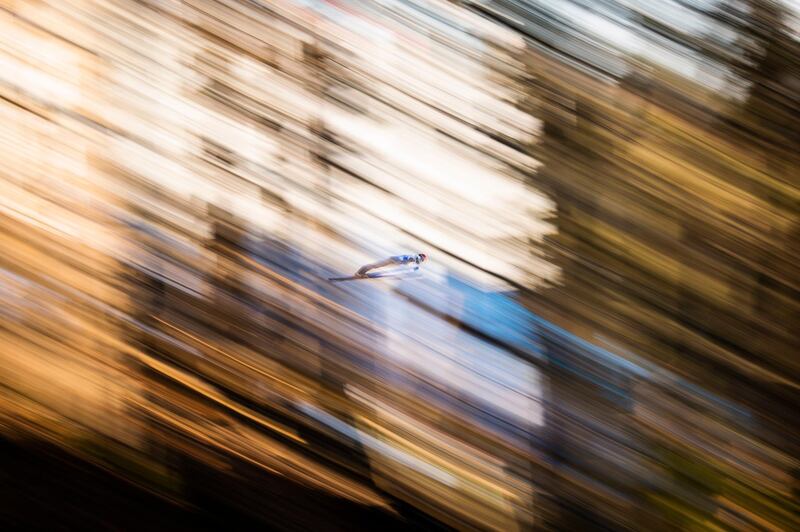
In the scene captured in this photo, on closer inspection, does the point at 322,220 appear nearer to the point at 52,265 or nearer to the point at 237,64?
the point at 237,64

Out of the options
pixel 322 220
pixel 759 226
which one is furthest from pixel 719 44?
pixel 322 220

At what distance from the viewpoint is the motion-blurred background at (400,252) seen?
6.14 ft

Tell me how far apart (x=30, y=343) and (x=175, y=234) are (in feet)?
1.15

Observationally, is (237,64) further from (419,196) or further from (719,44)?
(719,44)

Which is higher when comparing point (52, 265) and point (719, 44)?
point (719, 44)

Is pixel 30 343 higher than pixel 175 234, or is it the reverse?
pixel 175 234

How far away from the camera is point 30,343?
187 centimetres

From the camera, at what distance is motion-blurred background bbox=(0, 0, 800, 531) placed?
73.6 inches

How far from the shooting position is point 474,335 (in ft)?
6.20

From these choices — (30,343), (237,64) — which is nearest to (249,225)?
(237,64)

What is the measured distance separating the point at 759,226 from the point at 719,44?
371mm

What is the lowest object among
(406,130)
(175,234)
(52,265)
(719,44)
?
(52,265)

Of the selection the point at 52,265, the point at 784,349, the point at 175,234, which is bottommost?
the point at 52,265

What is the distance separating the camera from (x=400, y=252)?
1901 mm
